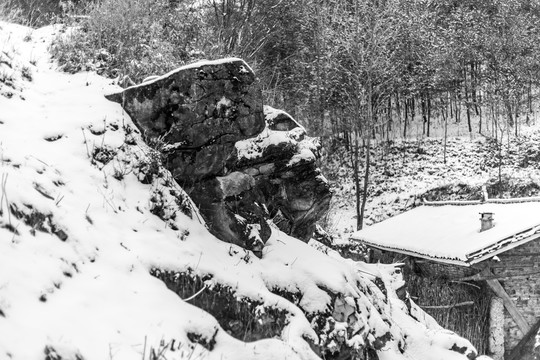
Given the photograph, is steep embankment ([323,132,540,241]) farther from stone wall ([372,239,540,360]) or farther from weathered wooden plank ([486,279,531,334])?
weathered wooden plank ([486,279,531,334])

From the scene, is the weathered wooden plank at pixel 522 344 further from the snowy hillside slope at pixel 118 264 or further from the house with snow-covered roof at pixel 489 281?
the snowy hillside slope at pixel 118 264

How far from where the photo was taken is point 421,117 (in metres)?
32.7

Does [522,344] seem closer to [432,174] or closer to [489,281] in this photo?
[489,281]

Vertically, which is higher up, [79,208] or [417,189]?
[79,208]

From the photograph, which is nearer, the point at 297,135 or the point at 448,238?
the point at 297,135

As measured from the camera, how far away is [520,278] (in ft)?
42.1

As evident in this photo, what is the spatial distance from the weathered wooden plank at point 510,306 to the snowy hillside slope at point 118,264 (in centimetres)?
624

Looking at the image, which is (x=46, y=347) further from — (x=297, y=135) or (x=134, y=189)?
(x=297, y=135)

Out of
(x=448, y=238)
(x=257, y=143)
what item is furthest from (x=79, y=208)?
(x=448, y=238)

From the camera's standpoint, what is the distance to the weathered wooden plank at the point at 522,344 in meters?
12.4

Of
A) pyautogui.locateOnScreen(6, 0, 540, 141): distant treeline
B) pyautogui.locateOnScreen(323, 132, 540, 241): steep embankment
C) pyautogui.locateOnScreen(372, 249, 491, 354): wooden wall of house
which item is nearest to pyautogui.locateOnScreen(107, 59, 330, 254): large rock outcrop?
pyautogui.locateOnScreen(372, 249, 491, 354): wooden wall of house

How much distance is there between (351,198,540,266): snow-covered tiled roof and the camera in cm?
1235

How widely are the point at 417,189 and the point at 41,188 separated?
76.5ft

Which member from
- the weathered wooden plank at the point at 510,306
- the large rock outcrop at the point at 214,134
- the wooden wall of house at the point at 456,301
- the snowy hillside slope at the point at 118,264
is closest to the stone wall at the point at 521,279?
the weathered wooden plank at the point at 510,306
